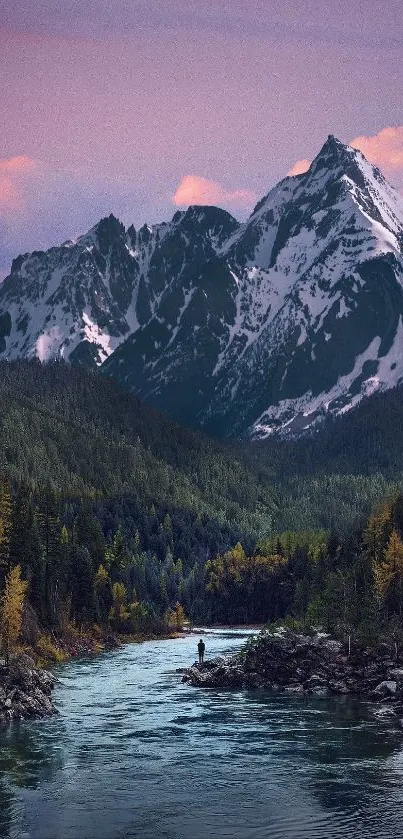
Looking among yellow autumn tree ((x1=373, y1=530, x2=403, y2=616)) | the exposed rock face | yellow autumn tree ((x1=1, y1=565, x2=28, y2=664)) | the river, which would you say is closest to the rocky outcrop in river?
the river

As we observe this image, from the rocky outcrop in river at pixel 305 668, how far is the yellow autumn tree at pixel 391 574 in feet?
55.3

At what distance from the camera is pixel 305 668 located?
12638 cm

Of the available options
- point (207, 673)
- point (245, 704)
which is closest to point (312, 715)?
point (245, 704)

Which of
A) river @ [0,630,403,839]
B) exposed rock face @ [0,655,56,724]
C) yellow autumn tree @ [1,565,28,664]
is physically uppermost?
yellow autumn tree @ [1,565,28,664]

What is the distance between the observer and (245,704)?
11338 cm

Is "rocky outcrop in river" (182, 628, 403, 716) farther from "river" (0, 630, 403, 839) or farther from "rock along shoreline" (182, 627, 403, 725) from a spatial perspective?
"river" (0, 630, 403, 839)

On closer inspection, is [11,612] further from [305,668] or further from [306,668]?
[306,668]

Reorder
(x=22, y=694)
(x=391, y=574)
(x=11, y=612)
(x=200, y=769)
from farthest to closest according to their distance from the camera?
1. (x=391, y=574)
2. (x=11, y=612)
3. (x=22, y=694)
4. (x=200, y=769)

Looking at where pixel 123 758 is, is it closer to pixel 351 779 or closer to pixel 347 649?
pixel 351 779

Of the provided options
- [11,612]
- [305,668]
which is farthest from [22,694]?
[305,668]

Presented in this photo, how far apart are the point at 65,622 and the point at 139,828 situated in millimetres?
104314

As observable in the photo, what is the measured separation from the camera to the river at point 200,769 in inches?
2694

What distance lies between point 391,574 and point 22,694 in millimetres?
57890

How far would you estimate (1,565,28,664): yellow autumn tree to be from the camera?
12569 centimetres
